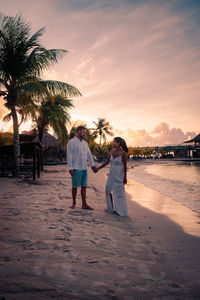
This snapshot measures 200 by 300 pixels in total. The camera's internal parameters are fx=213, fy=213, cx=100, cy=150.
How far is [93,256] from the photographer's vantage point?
2455 mm

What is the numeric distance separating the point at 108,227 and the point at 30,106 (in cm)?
869

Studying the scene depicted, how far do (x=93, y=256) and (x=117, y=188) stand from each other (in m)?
2.28

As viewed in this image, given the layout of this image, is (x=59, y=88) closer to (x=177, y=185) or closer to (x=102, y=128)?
(x=177, y=185)

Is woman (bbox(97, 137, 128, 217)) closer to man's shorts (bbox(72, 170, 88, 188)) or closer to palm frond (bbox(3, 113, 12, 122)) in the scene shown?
man's shorts (bbox(72, 170, 88, 188))

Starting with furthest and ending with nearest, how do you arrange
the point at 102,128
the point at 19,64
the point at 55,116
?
the point at 102,128
the point at 55,116
the point at 19,64

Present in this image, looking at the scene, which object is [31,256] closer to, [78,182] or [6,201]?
[78,182]

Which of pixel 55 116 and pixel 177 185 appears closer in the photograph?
pixel 177 185

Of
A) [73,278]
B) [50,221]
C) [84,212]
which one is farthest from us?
[84,212]

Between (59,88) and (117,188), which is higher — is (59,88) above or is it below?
above

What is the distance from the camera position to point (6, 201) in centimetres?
489

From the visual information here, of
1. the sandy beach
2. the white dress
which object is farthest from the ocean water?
the sandy beach

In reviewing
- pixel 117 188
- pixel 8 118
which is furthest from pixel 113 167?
pixel 8 118

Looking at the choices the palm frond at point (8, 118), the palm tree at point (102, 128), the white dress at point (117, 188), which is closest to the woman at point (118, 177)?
the white dress at point (117, 188)

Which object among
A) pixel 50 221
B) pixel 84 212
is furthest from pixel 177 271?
pixel 84 212
